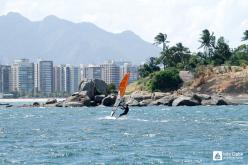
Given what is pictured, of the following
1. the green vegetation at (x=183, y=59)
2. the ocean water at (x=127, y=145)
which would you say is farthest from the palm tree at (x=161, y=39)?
the ocean water at (x=127, y=145)

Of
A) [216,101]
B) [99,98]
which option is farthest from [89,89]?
[216,101]

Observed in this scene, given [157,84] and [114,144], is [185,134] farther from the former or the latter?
[157,84]

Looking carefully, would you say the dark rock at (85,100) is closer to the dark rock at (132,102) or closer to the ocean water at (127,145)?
the dark rock at (132,102)

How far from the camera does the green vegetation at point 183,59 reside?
160000mm

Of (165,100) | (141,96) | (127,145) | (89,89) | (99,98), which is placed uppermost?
(89,89)

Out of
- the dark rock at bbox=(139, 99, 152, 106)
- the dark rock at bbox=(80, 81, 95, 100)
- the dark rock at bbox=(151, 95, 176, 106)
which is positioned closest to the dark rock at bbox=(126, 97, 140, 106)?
the dark rock at bbox=(139, 99, 152, 106)

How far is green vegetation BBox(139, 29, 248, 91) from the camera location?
160000 millimetres

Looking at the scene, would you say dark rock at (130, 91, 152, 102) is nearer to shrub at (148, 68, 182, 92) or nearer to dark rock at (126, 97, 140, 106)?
dark rock at (126, 97, 140, 106)

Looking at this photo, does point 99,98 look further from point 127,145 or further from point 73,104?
point 127,145

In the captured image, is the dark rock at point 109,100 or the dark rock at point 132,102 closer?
the dark rock at point 109,100

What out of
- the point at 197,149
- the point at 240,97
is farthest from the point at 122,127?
the point at 240,97

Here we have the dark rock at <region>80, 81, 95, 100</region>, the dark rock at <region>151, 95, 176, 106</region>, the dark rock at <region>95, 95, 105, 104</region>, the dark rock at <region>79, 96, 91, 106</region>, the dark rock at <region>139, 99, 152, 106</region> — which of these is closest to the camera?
the dark rock at <region>151, 95, 176, 106</region>

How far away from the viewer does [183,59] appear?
185 m

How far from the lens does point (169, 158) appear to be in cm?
3981
